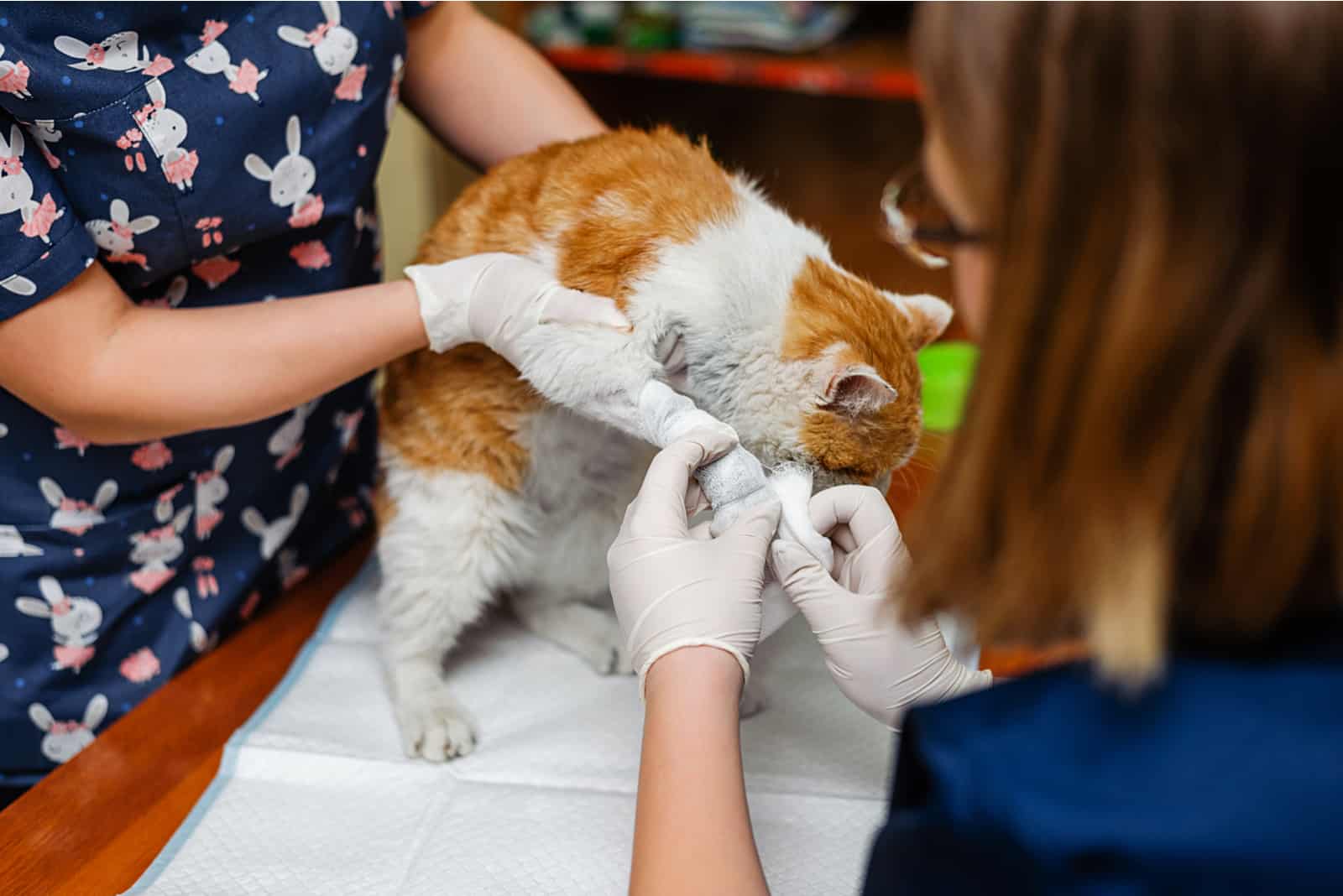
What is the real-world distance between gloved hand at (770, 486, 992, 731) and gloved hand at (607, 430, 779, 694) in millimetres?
43

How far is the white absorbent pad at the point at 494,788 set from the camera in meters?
1.02

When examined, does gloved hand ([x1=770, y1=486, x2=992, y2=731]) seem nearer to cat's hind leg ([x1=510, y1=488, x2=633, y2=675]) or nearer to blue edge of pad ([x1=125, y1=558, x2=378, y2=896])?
cat's hind leg ([x1=510, y1=488, x2=633, y2=675])

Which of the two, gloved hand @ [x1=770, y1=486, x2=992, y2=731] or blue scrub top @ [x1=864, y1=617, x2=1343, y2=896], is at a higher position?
blue scrub top @ [x1=864, y1=617, x2=1343, y2=896]

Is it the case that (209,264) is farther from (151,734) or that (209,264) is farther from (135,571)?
(151,734)

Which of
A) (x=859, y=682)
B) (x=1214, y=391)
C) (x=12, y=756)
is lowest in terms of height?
(x=12, y=756)

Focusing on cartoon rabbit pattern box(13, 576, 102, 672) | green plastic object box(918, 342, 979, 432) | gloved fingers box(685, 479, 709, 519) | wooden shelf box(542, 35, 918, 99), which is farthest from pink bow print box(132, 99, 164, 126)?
wooden shelf box(542, 35, 918, 99)

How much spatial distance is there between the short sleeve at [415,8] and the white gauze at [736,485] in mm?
563

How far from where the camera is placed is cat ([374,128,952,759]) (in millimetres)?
1204

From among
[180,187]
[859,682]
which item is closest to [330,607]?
[180,187]

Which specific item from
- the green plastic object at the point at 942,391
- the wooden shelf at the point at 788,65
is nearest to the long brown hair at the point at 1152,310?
the green plastic object at the point at 942,391

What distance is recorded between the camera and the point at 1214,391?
53cm

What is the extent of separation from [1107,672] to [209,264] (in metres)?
1.01

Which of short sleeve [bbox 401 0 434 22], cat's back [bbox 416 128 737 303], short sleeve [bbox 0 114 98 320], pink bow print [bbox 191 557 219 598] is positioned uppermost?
short sleeve [bbox 401 0 434 22]

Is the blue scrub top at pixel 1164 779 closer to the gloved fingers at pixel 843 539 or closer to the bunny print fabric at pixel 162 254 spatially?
the gloved fingers at pixel 843 539
